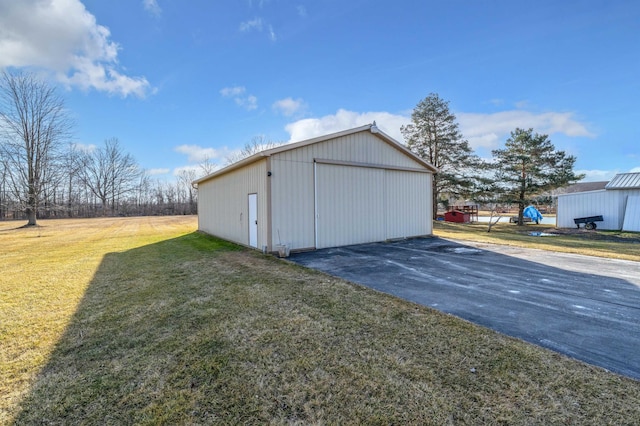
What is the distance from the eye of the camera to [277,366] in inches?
104

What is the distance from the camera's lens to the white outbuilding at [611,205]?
49.5 feet

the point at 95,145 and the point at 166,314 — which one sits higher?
the point at 95,145

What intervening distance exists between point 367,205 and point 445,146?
16493 mm

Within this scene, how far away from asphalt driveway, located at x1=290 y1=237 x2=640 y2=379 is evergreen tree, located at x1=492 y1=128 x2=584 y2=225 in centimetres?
1382

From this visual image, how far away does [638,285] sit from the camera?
4.89m

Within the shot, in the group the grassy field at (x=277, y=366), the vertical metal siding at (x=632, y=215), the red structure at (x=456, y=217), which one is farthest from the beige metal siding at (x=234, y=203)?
the red structure at (x=456, y=217)

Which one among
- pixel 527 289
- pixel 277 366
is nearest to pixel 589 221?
pixel 527 289

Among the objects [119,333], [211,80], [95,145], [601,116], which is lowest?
[119,333]

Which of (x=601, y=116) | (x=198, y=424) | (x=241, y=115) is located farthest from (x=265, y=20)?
(x=601, y=116)

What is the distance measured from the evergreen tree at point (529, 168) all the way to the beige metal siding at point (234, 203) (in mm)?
18856

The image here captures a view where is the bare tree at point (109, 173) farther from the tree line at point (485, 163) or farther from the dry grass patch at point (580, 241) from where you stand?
the dry grass patch at point (580, 241)

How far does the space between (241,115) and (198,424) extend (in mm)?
20653

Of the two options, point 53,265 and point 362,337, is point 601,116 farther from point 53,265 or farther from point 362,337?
point 53,265

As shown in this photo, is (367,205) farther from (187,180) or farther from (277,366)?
(187,180)
